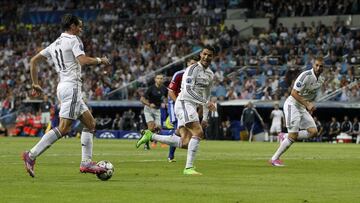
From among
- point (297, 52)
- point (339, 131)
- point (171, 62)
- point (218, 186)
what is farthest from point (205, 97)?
point (171, 62)

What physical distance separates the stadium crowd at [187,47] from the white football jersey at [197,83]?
26153 millimetres

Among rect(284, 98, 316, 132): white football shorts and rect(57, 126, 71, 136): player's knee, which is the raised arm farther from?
rect(284, 98, 316, 132): white football shorts

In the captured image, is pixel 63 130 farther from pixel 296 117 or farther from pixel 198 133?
pixel 296 117

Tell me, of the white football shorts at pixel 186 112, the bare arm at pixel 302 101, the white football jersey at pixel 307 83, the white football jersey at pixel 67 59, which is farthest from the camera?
the white football jersey at pixel 307 83

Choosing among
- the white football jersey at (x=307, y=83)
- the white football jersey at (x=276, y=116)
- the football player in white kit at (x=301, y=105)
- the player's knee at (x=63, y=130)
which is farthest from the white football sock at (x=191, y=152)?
the white football jersey at (x=276, y=116)

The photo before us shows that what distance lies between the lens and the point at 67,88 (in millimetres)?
17203

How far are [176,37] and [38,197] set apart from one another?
1788 inches

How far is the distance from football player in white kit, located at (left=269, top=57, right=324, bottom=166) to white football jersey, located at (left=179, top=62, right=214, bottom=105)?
10.2 ft

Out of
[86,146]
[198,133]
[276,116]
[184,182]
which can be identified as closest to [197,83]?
[198,133]

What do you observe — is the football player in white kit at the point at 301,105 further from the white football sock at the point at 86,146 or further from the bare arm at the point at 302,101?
the white football sock at the point at 86,146

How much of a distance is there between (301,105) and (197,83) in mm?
4153

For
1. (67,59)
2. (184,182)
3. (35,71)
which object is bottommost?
(184,182)

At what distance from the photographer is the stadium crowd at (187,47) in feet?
163

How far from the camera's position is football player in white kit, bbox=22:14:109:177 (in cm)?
1703
